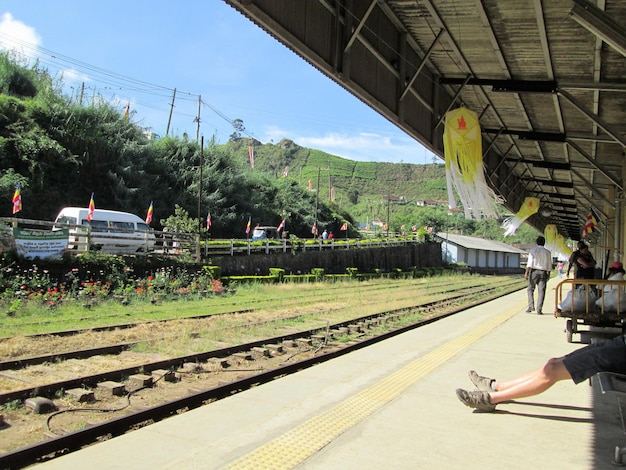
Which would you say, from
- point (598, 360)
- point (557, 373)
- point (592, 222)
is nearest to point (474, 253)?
point (592, 222)

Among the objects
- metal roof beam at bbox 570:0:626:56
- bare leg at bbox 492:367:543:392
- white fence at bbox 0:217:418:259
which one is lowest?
bare leg at bbox 492:367:543:392

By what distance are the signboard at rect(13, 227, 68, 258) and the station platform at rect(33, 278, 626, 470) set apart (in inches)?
483

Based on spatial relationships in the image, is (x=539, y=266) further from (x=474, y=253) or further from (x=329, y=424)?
(x=474, y=253)

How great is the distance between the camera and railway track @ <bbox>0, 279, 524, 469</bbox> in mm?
4469

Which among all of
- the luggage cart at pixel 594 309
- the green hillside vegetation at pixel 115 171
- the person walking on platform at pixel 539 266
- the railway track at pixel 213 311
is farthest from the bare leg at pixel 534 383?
the green hillside vegetation at pixel 115 171

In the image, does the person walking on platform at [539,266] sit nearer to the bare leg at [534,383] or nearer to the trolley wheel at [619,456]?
the bare leg at [534,383]

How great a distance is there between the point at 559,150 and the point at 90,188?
32930mm

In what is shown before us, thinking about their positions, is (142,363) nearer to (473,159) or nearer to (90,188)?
(473,159)

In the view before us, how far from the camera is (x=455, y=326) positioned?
1214 centimetres

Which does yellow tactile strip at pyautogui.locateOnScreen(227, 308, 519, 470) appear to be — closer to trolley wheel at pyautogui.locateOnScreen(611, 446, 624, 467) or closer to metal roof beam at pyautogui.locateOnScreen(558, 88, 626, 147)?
trolley wheel at pyautogui.locateOnScreen(611, 446, 624, 467)

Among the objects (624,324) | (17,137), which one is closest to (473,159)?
(624,324)

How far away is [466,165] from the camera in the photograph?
9.88 m

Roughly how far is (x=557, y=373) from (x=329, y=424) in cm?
200

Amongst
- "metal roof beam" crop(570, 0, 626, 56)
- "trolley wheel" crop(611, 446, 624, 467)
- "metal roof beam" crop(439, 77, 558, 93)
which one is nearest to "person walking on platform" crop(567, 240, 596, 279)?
"metal roof beam" crop(439, 77, 558, 93)
